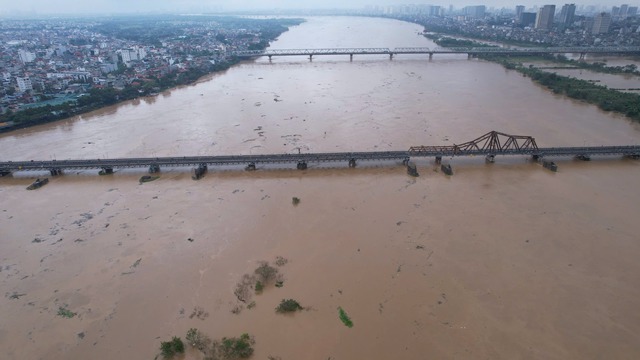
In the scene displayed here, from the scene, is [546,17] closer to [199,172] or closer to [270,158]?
[270,158]

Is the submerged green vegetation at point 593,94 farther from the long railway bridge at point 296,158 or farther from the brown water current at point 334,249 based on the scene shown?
the long railway bridge at point 296,158

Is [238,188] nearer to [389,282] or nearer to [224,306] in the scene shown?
[224,306]

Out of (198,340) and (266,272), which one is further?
(266,272)

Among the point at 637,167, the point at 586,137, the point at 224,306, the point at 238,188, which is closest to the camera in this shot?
the point at 224,306

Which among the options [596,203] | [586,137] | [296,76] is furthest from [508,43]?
[596,203]

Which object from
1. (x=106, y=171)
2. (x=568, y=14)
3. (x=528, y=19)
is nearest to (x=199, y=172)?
(x=106, y=171)

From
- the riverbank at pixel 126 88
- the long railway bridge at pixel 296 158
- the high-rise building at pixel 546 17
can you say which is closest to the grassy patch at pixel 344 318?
the long railway bridge at pixel 296 158

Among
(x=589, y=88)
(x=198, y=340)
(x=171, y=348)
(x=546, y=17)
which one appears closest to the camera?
(x=171, y=348)

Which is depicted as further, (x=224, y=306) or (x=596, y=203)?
(x=596, y=203)
